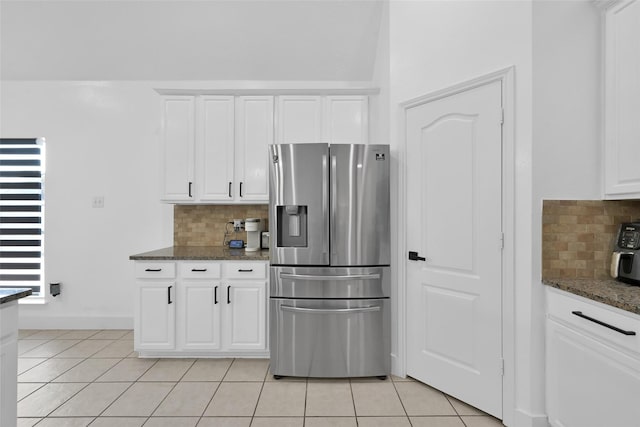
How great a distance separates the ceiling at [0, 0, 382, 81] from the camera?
10.8 ft

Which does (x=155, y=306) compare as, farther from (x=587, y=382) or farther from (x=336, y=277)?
(x=587, y=382)

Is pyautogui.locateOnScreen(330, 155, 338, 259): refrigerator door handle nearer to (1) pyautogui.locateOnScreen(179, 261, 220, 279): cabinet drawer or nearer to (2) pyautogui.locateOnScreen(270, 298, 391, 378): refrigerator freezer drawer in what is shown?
(2) pyautogui.locateOnScreen(270, 298, 391, 378): refrigerator freezer drawer

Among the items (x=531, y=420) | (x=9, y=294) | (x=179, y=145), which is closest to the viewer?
(x=9, y=294)

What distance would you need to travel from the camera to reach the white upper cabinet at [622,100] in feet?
6.09

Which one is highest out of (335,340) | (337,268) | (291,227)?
(291,227)

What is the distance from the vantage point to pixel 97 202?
391 centimetres

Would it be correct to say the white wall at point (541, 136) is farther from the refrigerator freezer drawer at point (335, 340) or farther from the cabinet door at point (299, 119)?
the cabinet door at point (299, 119)

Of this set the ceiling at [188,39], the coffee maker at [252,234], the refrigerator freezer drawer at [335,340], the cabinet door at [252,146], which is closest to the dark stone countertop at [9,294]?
the refrigerator freezer drawer at [335,340]

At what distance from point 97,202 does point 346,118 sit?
283 cm

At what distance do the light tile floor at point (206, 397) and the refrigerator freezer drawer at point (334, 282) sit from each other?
2.19ft

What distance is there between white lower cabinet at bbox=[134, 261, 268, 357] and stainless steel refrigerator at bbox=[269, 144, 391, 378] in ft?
1.33

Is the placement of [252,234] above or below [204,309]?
above

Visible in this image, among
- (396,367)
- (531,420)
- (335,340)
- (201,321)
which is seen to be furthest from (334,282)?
(531,420)

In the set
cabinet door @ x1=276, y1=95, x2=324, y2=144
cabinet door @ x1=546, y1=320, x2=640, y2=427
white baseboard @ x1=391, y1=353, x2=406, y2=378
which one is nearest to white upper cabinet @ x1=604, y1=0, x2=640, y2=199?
cabinet door @ x1=546, y1=320, x2=640, y2=427
